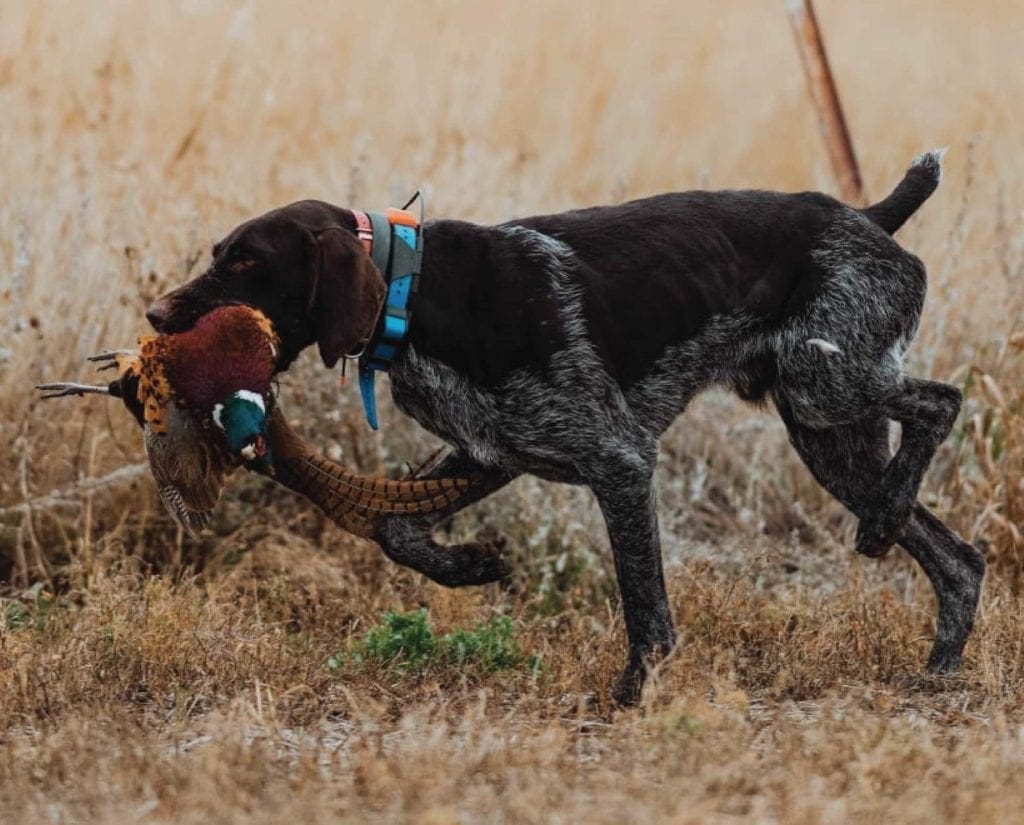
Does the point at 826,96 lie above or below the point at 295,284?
above

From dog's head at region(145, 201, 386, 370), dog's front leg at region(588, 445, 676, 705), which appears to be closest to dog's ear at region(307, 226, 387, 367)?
dog's head at region(145, 201, 386, 370)

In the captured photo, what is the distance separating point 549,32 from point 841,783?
8.31 meters

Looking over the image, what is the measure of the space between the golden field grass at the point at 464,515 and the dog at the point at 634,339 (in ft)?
1.16

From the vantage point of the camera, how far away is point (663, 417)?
4.71 meters

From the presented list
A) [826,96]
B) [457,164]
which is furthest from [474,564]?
[457,164]

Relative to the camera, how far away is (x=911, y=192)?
16.8 feet

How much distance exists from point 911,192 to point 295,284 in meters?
2.05

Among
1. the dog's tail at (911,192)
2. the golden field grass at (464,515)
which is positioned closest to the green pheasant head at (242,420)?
the golden field grass at (464,515)

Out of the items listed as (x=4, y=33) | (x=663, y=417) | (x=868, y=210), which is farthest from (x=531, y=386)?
(x=4, y=33)

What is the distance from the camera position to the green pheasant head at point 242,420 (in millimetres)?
3949

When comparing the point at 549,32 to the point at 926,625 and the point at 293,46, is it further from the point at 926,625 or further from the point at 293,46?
the point at 926,625

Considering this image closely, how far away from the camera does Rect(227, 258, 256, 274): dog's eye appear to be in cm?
412

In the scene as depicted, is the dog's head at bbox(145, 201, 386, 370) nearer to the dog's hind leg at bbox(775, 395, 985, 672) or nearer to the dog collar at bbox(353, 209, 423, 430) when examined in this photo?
the dog collar at bbox(353, 209, 423, 430)

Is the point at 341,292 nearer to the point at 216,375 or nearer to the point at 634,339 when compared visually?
the point at 216,375
